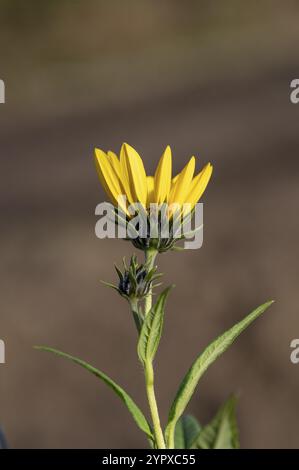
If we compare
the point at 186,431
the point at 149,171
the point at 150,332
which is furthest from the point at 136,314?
the point at 149,171

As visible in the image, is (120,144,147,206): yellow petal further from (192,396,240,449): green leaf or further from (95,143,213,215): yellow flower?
(192,396,240,449): green leaf

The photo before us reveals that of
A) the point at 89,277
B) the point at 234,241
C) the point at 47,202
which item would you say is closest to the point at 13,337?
the point at 89,277

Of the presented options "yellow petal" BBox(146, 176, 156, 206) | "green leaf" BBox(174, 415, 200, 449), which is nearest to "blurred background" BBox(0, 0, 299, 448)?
"green leaf" BBox(174, 415, 200, 449)

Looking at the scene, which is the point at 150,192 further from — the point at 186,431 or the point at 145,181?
the point at 186,431

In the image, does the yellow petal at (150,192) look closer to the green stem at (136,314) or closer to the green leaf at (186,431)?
the green stem at (136,314)
